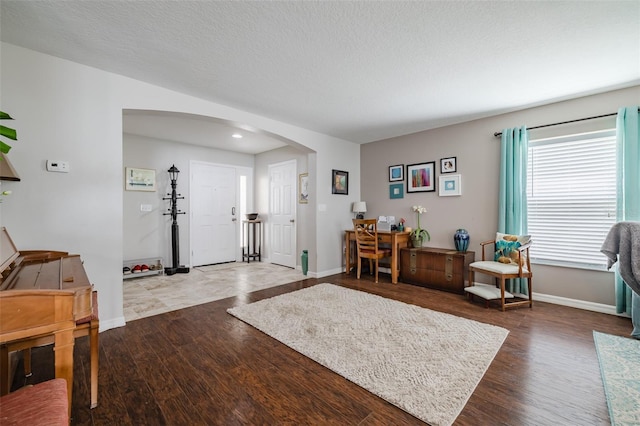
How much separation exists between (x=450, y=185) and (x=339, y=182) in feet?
6.19

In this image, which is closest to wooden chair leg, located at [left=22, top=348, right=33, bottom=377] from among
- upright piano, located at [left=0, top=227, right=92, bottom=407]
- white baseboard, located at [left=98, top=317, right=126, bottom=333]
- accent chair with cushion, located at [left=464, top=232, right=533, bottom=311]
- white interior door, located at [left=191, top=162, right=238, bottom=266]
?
upright piano, located at [left=0, top=227, right=92, bottom=407]

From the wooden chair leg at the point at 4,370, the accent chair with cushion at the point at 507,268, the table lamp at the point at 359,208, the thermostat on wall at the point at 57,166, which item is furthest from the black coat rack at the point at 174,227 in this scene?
the accent chair with cushion at the point at 507,268

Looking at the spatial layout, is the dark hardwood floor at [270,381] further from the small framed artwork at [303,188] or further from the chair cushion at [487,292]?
the small framed artwork at [303,188]

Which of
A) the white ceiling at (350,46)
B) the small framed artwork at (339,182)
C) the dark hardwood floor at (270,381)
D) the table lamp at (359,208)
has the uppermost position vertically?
the white ceiling at (350,46)

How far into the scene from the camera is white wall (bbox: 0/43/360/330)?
7.21ft

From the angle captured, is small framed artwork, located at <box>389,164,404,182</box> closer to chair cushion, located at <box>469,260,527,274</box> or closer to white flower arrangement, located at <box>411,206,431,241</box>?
white flower arrangement, located at <box>411,206,431,241</box>

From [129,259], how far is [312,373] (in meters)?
4.27

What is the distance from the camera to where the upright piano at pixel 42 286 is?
3.54 ft

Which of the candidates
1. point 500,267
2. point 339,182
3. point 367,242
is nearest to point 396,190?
point 339,182

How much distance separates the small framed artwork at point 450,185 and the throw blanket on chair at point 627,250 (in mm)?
1810

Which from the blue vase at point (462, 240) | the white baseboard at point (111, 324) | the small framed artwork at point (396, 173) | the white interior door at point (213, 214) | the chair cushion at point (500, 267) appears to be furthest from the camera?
the white interior door at point (213, 214)

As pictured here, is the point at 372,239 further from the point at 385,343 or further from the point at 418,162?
the point at 385,343

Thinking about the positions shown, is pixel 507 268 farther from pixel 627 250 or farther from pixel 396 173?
pixel 396 173

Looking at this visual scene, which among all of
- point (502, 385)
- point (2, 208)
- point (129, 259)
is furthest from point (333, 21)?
point (129, 259)
